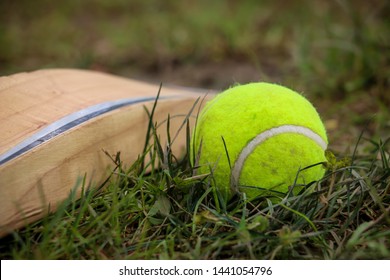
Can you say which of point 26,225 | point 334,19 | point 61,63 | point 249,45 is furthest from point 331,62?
point 26,225

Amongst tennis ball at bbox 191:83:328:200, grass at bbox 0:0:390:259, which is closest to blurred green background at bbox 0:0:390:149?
grass at bbox 0:0:390:259

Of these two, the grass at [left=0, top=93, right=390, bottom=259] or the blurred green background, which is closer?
the grass at [left=0, top=93, right=390, bottom=259]

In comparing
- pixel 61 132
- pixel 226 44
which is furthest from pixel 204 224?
pixel 226 44

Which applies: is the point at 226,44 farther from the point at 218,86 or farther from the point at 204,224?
the point at 204,224

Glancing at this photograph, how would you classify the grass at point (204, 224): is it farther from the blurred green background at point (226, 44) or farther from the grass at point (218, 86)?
the blurred green background at point (226, 44)

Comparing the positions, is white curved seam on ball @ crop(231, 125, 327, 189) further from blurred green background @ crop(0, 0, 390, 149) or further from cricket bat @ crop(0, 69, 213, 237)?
blurred green background @ crop(0, 0, 390, 149)

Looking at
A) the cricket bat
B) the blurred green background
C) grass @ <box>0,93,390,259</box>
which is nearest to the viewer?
grass @ <box>0,93,390,259</box>
